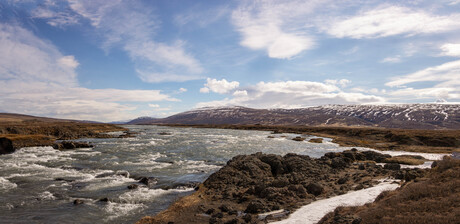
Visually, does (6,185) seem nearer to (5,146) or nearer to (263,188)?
(263,188)

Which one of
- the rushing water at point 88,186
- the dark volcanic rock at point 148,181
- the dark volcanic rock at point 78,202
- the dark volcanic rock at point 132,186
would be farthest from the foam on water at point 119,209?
the dark volcanic rock at point 148,181

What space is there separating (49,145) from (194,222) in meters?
45.0

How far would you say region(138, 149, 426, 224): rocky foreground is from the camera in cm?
1302

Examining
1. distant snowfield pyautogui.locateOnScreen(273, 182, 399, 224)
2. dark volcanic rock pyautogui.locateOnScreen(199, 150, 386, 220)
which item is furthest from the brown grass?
dark volcanic rock pyautogui.locateOnScreen(199, 150, 386, 220)

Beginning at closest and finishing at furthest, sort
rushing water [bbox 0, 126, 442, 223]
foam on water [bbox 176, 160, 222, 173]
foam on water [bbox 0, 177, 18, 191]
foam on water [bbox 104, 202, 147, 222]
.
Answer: foam on water [bbox 104, 202, 147, 222] < rushing water [bbox 0, 126, 442, 223] < foam on water [bbox 0, 177, 18, 191] < foam on water [bbox 176, 160, 222, 173]

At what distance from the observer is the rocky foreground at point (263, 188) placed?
42.7 ft

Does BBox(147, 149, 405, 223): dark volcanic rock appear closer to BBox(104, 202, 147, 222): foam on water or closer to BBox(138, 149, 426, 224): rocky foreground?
BBox(138, 149, 426, 224): rocky foreground

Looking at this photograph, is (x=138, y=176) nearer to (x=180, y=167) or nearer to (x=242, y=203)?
(x=180, y=167)

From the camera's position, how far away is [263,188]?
16.0 metres

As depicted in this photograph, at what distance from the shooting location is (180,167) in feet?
87.7

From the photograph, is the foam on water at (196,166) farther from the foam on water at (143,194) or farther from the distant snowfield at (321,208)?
the distant snowfield at (321,208)

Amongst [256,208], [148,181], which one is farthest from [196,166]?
[256,208]

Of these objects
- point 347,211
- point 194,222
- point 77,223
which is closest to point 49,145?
point 77,223

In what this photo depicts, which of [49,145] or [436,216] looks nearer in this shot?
[436,216]
